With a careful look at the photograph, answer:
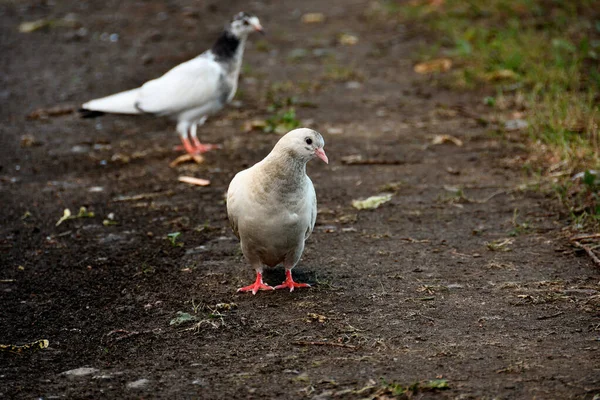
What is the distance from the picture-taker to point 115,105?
6.69 meters

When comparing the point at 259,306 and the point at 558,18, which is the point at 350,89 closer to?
the point at 558,18

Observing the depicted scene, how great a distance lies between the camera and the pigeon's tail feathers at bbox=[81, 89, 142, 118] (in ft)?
21.8

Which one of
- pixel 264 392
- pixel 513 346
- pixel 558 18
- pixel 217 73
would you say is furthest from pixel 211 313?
pixel 558 18

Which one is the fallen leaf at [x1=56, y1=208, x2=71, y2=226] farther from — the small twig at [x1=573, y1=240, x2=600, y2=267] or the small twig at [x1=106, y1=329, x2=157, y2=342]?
the small twig at [x1=573, y1=240, x2=600, y2=267]

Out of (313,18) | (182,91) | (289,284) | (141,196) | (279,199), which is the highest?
(279,199)

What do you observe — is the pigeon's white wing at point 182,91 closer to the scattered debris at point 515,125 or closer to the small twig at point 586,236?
the scattered debris at point 515,125

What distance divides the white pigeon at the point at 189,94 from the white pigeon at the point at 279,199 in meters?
2.92

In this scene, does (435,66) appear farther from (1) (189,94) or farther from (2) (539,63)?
(1) (189,94)

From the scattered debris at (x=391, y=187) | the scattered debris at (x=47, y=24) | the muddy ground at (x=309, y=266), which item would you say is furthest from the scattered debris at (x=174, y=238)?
the scattered debris at (x=47, y=24)

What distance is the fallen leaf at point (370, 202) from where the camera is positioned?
17.8 ft

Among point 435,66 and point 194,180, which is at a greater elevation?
point 435,66

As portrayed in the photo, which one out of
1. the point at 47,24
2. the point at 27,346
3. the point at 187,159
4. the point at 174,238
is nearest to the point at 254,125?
the point at 187,159

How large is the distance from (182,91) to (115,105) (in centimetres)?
57

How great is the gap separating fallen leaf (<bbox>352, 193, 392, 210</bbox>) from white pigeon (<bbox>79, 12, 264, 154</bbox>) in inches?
72.7
